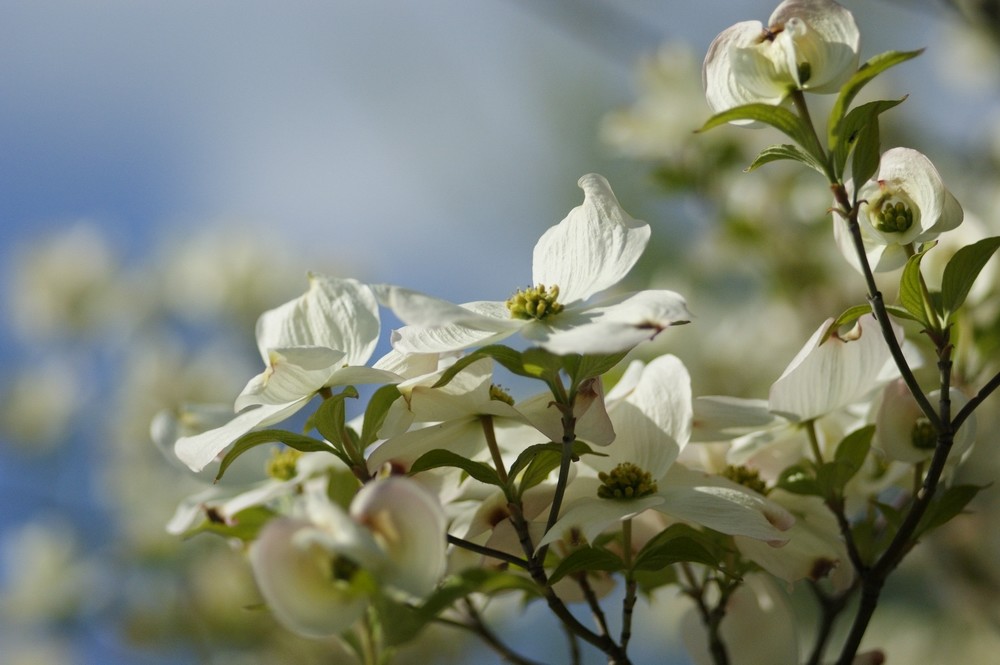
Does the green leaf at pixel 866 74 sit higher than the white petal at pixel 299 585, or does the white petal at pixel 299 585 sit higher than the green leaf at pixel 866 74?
the green leaf at pixel 866 74

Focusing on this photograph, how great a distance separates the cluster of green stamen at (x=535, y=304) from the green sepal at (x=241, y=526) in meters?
0.20

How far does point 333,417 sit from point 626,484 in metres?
0.15

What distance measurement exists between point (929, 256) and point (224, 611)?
1069mm

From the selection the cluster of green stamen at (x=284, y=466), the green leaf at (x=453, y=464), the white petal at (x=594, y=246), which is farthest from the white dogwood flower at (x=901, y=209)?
the cluster of green stamen at (x=284, y=466)

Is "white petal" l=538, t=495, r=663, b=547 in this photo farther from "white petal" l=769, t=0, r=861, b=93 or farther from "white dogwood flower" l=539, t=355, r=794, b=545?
"white petal" l=769, t=0, r=861, b=93

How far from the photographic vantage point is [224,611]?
4.46 ft

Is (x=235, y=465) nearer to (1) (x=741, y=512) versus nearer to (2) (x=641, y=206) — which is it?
(1) (x=741, y=512)

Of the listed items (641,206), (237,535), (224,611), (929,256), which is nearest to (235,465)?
(237,535)

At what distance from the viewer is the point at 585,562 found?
0.45 m

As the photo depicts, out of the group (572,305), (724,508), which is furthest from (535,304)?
(724,508)

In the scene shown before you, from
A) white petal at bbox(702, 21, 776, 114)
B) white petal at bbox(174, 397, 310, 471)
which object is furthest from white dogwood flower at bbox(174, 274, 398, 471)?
white petal at bbox(702, 21, 776, 114)

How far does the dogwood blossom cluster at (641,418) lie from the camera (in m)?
0.43

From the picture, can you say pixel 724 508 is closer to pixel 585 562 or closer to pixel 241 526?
pixel 585 562

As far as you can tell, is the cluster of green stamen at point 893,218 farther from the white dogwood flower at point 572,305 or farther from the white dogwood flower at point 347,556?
the white dogwood flower at point 347,556
